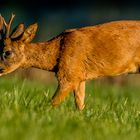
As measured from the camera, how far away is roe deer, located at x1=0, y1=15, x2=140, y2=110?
10578 millimetres

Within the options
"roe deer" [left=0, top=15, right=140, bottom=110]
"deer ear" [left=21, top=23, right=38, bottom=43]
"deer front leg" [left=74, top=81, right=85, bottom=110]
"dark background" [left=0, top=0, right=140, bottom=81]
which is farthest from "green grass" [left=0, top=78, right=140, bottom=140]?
"dark background" [left=0, top=0, right=140, bottom=81]

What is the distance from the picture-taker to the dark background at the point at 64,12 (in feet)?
109

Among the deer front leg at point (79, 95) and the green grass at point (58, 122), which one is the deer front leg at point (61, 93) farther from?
the green grass at point (58, 122)

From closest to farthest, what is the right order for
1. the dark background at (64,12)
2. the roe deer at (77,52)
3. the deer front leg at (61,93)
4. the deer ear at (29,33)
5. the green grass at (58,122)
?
1. the green grass at (58,122)
2. the deer front leg at (61,93)
3. the roe deer at (77,52)
4. the deer ear at (29,33)
5. the dark background at (64,12)

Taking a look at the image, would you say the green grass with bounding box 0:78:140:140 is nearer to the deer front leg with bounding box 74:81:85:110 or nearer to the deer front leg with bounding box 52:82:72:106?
the deer front leg with bounding box 52:82:72:106

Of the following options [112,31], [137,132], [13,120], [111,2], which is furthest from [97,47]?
[111,2]

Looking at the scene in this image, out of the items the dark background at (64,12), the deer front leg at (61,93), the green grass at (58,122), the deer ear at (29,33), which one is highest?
the deer ear at (29,33)

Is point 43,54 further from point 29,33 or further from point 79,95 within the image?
point 79,95

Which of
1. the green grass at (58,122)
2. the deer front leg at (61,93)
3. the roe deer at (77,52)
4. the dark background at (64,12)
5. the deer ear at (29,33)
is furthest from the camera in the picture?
the dark background at (64,12)

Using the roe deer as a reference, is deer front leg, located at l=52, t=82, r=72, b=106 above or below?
below

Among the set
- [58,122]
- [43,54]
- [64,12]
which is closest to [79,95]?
[43,54]

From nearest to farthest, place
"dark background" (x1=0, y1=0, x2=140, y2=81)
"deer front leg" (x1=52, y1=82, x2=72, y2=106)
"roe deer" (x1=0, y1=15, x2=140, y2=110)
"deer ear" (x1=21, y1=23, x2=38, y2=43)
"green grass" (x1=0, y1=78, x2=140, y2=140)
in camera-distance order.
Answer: "green grass" (x1=0, y1=78, x2=140, y2=140) < "deer front leg" (x1=52, y1=82, x2=72, y2=106) < "roe deer" (x1=0, y1=15, x2=140, y2=110) < "deer ear" (x1=21, y1=23, x2=38, y2=43) < "dark background" (x1=0, y1=0, x2=140, y2=81)

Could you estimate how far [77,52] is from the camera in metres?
10.6

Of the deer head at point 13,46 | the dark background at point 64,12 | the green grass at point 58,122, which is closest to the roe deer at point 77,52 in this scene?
the deer head at point 13,46
